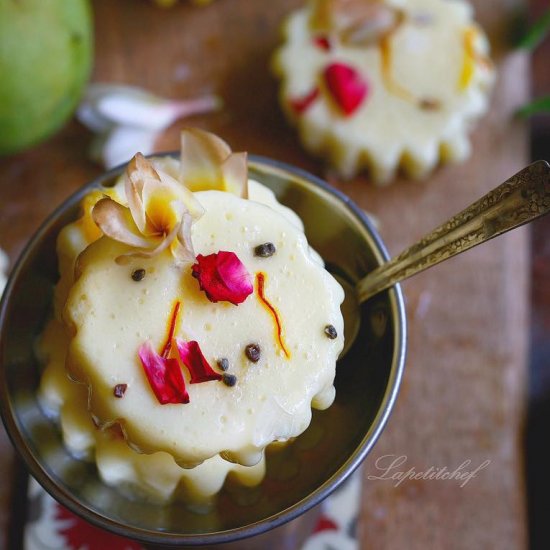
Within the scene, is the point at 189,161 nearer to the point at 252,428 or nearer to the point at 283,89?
the point at 252,428

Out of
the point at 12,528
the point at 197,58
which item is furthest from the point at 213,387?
the point at 197,58

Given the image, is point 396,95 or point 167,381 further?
point 396,95

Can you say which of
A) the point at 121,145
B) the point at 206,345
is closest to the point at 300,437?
the point at 206,345

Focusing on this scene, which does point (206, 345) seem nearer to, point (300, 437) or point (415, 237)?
point (300, 437)

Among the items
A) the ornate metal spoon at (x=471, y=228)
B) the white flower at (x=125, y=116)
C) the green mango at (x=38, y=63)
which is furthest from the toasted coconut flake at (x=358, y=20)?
the ornate metal spoon at (x=471, y=228)

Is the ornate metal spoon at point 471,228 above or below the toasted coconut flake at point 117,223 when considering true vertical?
below
